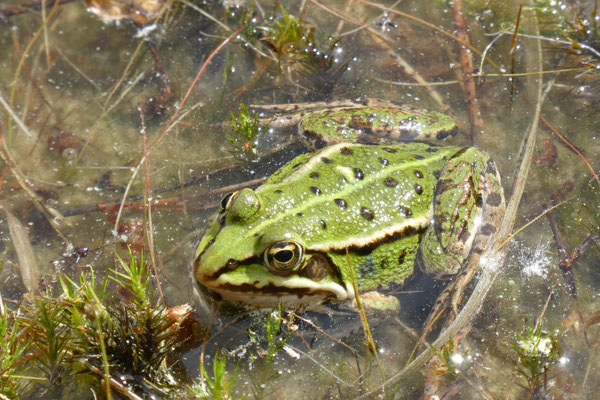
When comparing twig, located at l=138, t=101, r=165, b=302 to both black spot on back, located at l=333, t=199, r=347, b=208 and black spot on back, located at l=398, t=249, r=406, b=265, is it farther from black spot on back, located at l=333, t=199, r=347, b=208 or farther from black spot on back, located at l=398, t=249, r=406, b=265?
black spot on back, located at l=398, t=249, r=406, b=265

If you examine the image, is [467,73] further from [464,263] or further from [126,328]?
[126,328]

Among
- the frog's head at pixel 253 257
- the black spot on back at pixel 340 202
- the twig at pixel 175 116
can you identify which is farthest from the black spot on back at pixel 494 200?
the twig at pixel 175 116

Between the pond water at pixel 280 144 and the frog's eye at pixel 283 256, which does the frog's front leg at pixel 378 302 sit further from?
the frog's eye at pixel 283 256

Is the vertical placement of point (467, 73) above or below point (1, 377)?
above

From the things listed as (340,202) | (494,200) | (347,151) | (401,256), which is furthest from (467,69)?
(340,202)

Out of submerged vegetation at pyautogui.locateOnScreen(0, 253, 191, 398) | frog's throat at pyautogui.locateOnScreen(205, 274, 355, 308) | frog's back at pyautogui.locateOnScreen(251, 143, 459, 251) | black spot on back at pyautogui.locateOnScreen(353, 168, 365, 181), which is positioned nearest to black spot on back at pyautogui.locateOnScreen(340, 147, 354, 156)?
frog's back at pyautogui.locateOnScreen(251, 143, 459, 251)

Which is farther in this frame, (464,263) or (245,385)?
(464,263)

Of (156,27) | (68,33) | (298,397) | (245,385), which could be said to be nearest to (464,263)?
(298,397)
